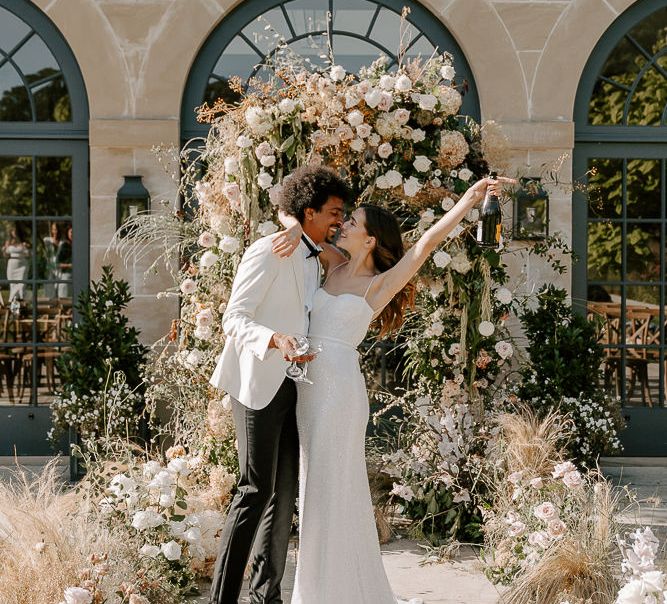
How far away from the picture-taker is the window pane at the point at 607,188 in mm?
8188

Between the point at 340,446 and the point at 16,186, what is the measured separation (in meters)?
4.92

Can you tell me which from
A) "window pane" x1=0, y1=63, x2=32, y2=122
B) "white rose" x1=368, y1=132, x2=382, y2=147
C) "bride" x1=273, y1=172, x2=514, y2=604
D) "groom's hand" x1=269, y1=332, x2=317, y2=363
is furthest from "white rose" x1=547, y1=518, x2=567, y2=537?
"window pane" x1=0, y1=63, x2=32, y2=122

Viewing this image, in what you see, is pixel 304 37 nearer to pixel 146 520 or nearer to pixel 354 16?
pixel 354 16

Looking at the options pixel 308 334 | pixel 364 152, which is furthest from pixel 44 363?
pixel 308 334

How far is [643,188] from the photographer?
27.0 feet

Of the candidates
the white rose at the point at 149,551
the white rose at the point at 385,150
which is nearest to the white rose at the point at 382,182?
the white rose at the point at 385,150

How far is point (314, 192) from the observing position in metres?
4.32

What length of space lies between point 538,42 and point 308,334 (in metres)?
4.56

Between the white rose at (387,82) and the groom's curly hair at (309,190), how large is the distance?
1.45 m

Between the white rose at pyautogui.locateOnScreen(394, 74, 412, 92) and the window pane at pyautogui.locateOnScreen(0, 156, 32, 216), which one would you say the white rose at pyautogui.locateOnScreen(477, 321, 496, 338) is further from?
the window pane at pyautogui.locateOnScreen(0, 156, 32, 216)

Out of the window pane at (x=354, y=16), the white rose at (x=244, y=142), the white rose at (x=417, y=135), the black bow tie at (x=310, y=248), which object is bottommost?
the black bow tie at (x=310, y=248)

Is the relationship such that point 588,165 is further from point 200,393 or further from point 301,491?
point 301,491

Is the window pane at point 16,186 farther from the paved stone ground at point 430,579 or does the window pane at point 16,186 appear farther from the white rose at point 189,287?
the paved stone ground at point 430,579

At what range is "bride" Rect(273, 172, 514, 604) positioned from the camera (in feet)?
14.0
